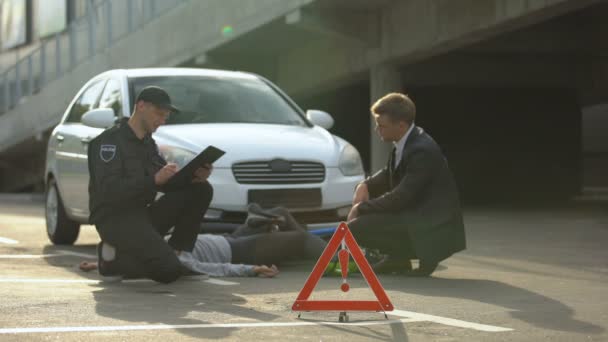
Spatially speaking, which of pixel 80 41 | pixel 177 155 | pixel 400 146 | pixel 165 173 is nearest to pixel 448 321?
pixel 165 173

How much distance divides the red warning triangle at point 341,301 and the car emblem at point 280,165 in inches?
142

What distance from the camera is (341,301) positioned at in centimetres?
658

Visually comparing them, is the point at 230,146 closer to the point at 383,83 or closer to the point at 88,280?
the point at 88,280

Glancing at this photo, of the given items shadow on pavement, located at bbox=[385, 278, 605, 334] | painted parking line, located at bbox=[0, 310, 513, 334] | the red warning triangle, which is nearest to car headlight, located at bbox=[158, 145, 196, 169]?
shadow on pavement, located at bbox=[385, 278, 605, 334]

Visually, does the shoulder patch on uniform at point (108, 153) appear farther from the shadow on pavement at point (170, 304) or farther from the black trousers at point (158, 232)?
the shadow on pavement at point (170, 304)

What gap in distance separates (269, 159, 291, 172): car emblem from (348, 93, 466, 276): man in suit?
1.29 meters

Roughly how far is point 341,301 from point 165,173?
86.0 inches

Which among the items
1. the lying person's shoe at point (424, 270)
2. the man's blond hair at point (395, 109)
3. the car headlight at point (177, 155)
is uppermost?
the man's blond hair at point (395, 109)

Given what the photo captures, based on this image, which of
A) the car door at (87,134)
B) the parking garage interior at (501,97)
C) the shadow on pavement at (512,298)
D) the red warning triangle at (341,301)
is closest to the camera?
the shadow on pavement at (512,298)

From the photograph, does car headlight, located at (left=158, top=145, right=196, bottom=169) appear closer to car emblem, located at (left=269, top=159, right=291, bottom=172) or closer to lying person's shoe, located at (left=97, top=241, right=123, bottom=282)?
car emblem, located at (left=269, top=159, right=291, bottom=172)

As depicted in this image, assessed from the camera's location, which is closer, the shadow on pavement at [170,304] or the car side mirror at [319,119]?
the shadow on pavement at [170,304]

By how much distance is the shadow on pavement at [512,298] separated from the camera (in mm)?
6438

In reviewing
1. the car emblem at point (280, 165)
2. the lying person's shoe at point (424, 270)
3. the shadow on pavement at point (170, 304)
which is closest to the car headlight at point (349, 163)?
the car emblem at point (280, 165)

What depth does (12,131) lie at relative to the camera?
3594 centimetres
